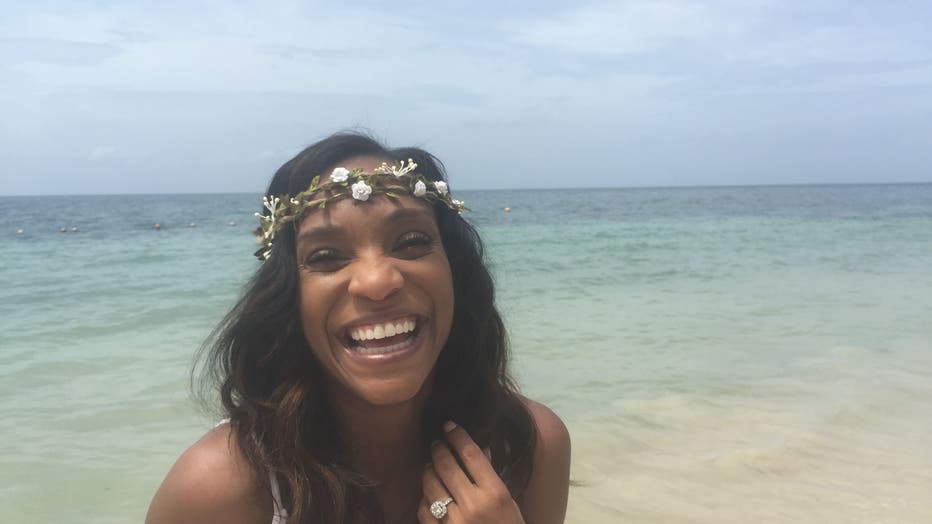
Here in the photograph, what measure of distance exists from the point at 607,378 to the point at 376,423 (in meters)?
4.45

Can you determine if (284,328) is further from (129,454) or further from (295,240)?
(129,454)

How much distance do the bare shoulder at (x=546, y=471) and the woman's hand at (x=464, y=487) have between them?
253 millimetres

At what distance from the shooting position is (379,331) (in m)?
1.95

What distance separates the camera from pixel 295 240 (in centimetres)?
210

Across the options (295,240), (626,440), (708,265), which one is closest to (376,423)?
(295,240)

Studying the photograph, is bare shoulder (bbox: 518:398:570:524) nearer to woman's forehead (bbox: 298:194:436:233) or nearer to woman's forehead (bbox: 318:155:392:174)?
woman's forehead (bbox: 298:194:436:233)

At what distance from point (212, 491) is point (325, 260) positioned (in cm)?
66

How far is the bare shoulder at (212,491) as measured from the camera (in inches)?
77.1

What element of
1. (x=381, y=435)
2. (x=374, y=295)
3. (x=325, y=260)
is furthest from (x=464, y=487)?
(x=325, y=260)

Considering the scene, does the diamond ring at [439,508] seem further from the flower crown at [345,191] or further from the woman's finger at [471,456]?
the flower crown at [345,191]

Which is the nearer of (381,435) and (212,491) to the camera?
(212,491)

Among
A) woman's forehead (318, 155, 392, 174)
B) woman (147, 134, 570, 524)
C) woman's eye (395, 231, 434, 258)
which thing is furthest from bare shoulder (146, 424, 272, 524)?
woman's forehead (318, 155, 392, 174)

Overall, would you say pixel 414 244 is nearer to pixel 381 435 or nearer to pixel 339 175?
Result: pixel 339 175

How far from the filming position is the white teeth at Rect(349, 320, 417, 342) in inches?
76.7
